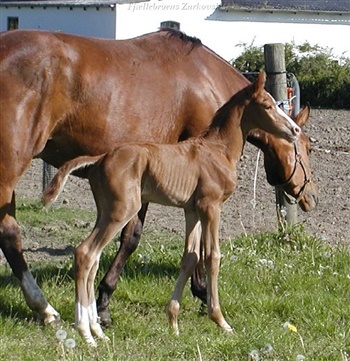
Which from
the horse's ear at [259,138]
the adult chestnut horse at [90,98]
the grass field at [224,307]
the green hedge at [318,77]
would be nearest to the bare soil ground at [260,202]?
the grass field at [224,307]

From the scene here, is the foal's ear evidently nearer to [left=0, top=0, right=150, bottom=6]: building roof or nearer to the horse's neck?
the horse's neck

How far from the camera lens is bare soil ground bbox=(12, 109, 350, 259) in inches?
347

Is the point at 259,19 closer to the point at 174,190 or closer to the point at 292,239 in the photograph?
the point at 292,239

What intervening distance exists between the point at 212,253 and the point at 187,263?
20 centimetres

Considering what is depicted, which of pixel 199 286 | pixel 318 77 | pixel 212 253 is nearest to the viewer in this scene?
pixel 212 253

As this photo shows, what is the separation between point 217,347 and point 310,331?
2.84 feet

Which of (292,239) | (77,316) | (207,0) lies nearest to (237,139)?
(77,316)

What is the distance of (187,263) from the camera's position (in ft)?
18.5

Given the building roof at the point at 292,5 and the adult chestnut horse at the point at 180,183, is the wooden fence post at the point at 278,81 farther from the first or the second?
the building roof at the point at 292,5

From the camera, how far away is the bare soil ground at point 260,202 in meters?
8.80

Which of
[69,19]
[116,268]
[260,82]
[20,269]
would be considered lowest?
[69,19]

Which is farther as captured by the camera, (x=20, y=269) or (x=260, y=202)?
(x=260, y=202)

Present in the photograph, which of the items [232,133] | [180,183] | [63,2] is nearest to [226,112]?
[232,133]

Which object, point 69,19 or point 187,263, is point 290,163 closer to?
point 187,263
